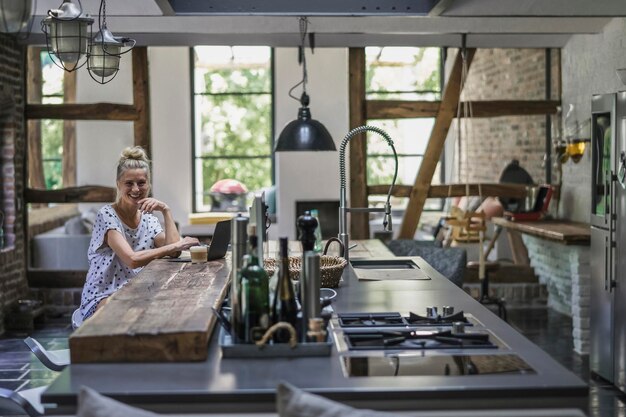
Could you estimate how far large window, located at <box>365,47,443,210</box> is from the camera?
44.7 ft

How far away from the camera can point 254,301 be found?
307cm

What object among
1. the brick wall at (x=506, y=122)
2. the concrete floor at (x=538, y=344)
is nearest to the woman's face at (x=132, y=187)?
the concrete floor at (x=538, y=344)

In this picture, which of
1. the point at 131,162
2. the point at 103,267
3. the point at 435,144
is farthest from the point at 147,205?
the point at 435,144

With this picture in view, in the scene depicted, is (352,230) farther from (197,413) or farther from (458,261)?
(197,413)

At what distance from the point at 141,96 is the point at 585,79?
3.87 metres

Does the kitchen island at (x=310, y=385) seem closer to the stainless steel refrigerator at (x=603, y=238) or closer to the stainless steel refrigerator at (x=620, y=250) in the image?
the stainless steel refrigerator at (x=620, y=250)

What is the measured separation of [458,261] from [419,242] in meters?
0.90

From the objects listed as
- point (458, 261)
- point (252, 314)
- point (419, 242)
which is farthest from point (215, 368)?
point (419, 242)

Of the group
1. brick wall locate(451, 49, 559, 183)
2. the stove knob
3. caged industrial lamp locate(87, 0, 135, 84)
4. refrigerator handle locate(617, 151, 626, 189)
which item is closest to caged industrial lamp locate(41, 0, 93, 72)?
caged industrial lamp locate(87, 0, 135, 84)

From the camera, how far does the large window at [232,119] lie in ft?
43.5

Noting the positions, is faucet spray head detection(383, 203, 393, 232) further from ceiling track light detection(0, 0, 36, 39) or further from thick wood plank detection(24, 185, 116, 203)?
thick wood plank detection(24, 185, 116, 203)

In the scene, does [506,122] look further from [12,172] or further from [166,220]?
[166,220]

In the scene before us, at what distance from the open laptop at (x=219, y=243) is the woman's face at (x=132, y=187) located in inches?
15.4

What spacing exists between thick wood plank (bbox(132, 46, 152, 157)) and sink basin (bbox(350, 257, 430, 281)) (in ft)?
12.4
